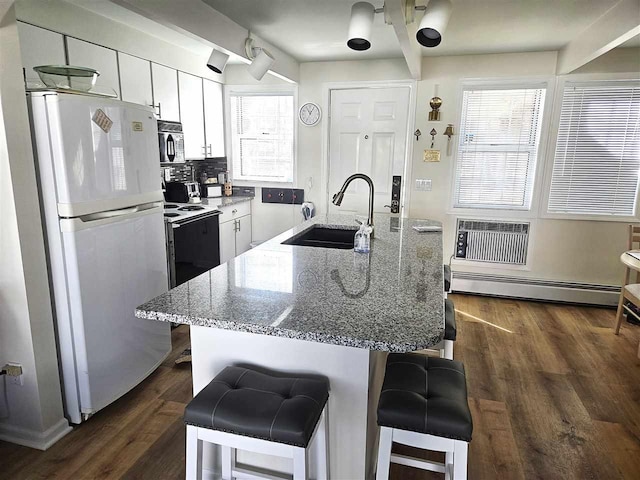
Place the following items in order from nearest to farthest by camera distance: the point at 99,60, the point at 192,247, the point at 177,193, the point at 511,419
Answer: the point at 511,419
the point at 99,60
the point at 192,247
the point at 177,193

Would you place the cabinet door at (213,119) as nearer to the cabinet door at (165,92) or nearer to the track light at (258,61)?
the cabinet door at (165,92)

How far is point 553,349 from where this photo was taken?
3.16 meters

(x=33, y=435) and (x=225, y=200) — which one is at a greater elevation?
(x=225, y=200)

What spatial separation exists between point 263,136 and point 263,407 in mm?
3870

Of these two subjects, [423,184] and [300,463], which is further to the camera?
[423,184]

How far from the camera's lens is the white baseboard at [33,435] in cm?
205

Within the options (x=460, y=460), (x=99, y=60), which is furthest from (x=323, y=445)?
(x=99, y=60)

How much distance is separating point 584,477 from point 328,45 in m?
3.44

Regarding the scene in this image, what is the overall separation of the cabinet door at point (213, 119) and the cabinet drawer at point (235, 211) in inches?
23.6

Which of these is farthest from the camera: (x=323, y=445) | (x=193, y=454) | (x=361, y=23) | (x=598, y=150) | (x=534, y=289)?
(x=534, y=289)

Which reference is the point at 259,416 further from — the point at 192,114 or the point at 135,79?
the point at 192,114

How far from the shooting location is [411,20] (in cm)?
238

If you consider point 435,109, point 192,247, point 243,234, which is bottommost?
point 243,234

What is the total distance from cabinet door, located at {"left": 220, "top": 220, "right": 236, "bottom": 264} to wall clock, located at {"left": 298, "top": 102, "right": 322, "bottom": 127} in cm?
132
